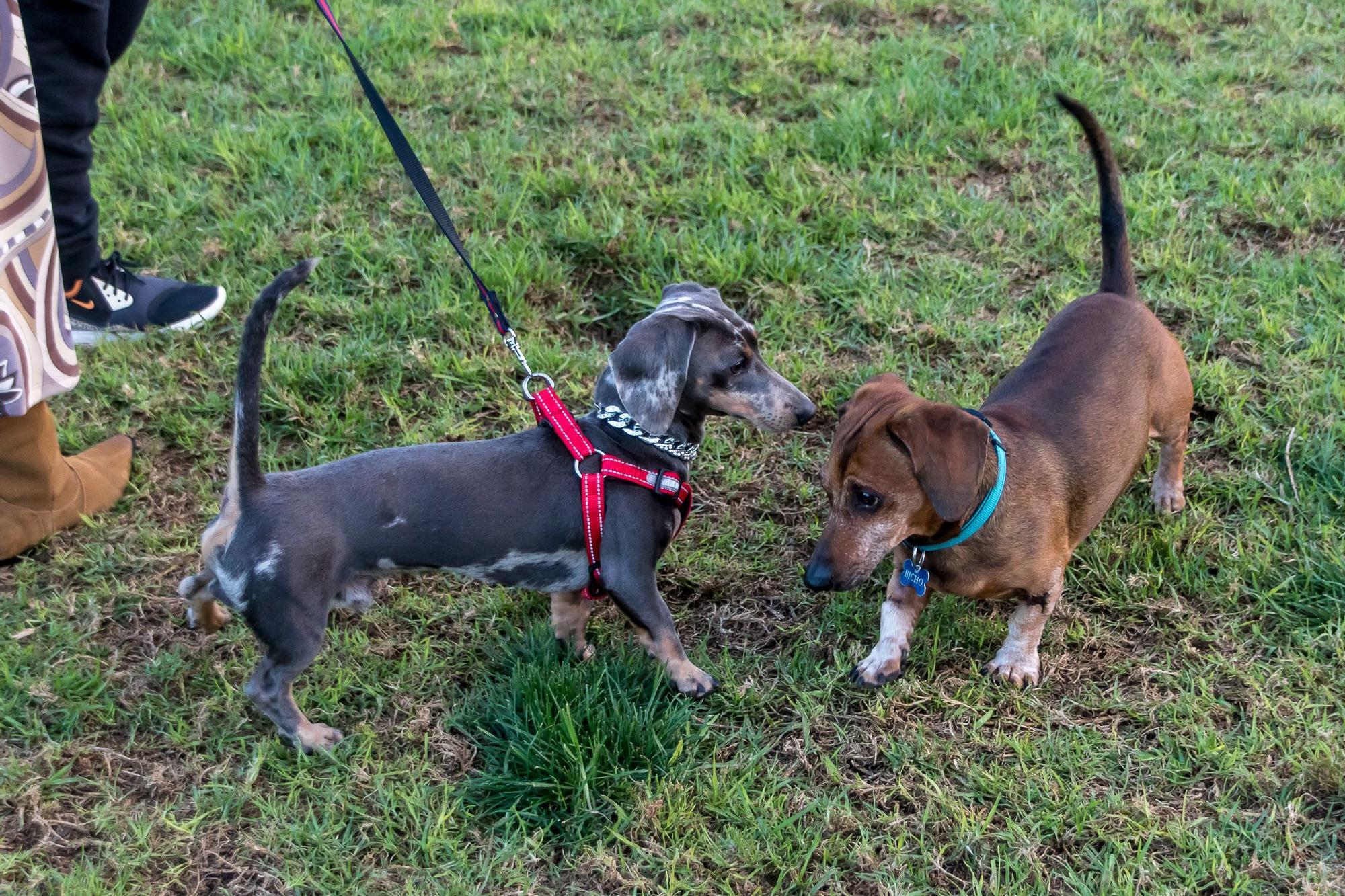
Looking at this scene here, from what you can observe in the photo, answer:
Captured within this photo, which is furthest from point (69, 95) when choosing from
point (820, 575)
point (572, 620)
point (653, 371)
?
point (820, 575)

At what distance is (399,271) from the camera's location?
16.1 ft

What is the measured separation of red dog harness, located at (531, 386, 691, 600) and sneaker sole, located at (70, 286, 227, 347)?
211cm

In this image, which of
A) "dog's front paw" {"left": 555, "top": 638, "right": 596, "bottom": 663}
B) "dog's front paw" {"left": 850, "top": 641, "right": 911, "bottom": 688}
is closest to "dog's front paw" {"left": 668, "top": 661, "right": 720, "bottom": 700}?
"dog's front paw" {"left": 555, "top": 638, "right": 596, "bottom": 663}

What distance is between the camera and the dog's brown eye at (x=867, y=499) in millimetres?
3035

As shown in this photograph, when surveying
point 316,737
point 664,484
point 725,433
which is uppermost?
point 664,484

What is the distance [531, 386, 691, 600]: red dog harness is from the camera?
326cm

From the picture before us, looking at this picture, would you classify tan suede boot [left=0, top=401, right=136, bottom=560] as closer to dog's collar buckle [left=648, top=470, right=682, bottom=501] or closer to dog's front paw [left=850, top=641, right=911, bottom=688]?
dog's collar buckle [left=648, top=470, right=682, bottom=501]

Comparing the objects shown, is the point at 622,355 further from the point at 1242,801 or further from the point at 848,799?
the point at 1242,801

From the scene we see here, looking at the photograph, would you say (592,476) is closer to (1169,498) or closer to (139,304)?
(1169,498)

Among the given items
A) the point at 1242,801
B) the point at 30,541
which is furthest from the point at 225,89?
the point at 1242,801

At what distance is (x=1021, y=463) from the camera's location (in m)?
3.24

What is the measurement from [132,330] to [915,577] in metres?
3.45

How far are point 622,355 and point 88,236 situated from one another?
240 centimetres

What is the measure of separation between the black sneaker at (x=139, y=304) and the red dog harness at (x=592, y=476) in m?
2.14
